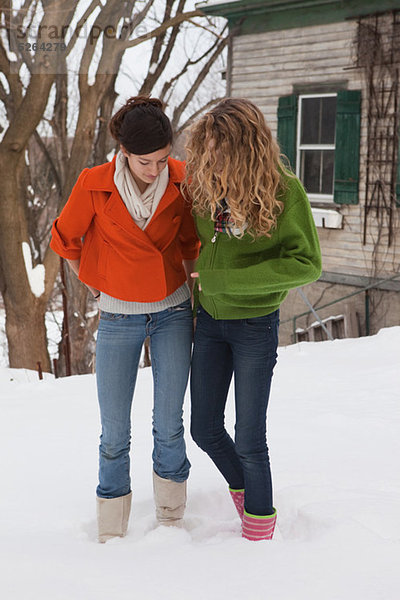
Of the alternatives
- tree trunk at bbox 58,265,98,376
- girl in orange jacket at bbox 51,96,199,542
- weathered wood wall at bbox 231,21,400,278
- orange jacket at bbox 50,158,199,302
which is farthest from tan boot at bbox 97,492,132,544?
tree trunk at bbox 58,265,98,376

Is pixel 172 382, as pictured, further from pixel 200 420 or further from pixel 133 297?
pixel 133 297

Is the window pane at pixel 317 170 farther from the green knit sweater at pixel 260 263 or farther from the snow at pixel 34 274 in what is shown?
the green knit sweater at pixel 260 263

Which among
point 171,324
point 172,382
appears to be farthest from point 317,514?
point 171,324

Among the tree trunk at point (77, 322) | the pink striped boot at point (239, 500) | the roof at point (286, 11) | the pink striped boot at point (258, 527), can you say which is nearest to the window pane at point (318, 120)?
the roof at point (286, 11)

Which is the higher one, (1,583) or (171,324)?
(171,324)

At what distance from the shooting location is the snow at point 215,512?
2.17 meters

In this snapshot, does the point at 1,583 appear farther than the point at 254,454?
No

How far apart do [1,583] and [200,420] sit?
951 millimetres

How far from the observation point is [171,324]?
8.47ft

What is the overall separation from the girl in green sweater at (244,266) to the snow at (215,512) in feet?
1.01

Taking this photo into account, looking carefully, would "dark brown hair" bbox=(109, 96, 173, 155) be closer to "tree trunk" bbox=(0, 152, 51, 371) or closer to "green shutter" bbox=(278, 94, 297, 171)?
"tree trunk" bbox=(0, 152, 51, 371)

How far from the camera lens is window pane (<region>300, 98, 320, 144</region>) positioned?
959 cm

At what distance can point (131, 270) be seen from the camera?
2494 mm

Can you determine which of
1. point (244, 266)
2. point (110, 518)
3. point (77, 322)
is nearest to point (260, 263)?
point (244, 266)
